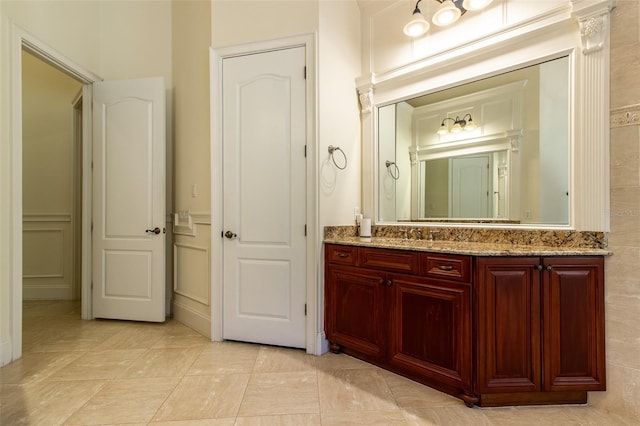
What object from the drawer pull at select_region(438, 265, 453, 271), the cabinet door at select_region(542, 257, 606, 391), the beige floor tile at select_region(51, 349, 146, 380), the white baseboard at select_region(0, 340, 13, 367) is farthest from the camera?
the white baseboard at select_region(0, 340, 13, 367)

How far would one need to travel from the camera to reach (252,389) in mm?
1902

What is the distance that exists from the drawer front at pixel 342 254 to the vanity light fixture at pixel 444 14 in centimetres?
169

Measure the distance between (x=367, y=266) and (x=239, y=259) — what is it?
1.07 meters

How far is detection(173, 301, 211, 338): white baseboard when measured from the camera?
2.79 meters

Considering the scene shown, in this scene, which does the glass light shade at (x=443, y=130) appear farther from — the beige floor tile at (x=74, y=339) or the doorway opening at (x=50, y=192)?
the doorway opening at (x=50, y=192)

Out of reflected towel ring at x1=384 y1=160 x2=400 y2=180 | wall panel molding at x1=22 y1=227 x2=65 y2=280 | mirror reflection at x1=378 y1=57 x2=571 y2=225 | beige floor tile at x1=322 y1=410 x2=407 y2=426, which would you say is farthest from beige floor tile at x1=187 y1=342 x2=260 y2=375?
wall panel molding at x1=22 y1=227 x2=65 y2=280

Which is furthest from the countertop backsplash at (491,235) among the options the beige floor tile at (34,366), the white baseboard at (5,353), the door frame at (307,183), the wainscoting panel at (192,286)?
the white baseboard at (5,353)

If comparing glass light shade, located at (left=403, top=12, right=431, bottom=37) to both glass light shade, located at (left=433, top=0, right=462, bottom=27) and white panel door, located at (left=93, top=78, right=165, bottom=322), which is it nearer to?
glass light shade, located at (left=433, top=0, right=462, bottom=27)

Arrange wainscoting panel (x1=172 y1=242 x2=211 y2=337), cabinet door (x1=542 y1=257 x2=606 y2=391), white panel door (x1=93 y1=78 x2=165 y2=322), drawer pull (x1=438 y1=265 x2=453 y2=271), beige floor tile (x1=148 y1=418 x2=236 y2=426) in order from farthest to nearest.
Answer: white panel door (x1=93 y1=78 x2=165 y2=322)
wainscoting panel (x1=172 y1=242 x2=211 y2=337)
drawer pull (x1=438 y1=265 x2=453 y2=271)
cabinet door (x1=542 y1=257 x2=606 y2=391)
beige floor tile (x1=148 y1=418 x2=236 y2=426)

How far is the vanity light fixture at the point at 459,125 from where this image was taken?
2332 mm

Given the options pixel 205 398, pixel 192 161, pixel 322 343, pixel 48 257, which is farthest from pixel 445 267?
pixel 48 257

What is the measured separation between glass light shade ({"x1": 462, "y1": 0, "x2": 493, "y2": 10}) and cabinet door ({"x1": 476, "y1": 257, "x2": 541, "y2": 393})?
1671 mm

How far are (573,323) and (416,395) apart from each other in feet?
3.05

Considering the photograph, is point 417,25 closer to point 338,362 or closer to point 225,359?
point 338,362
